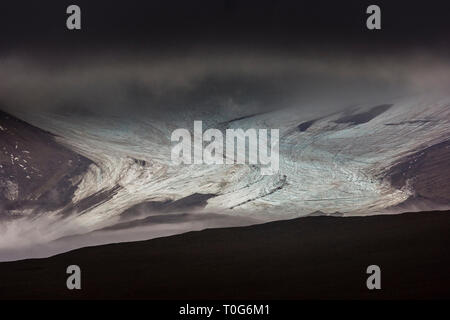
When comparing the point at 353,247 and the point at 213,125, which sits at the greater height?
the point at 213,125

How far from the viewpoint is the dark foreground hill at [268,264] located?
3123 centimetres

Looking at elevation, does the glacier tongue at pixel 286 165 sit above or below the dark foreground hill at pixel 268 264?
above

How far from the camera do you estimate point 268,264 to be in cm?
3606

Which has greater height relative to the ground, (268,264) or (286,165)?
(286,165)

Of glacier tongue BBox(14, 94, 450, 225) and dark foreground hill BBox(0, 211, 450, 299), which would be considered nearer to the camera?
dark foreground hill BBox(0, 211, 450, 299)

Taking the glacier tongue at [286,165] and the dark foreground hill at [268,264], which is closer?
the dark foreground hill at [268,264]

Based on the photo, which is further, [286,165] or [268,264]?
[286,165]

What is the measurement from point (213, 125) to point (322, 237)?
63.6ft

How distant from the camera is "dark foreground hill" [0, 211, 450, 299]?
31.2 metres

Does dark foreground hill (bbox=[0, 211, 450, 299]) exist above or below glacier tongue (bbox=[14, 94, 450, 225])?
below

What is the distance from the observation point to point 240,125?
56875mm
